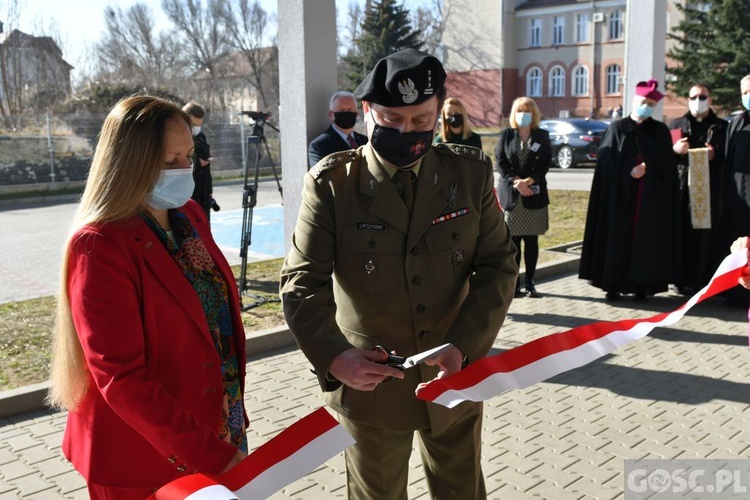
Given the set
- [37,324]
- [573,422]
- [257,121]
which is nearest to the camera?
[573,422]

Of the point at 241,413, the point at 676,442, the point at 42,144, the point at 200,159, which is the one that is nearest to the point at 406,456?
the point at 241,413

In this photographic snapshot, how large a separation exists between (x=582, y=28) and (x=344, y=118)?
54.0m

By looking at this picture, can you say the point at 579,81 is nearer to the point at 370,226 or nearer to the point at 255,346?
the point at 255,346

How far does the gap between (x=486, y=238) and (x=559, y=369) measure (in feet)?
1.99

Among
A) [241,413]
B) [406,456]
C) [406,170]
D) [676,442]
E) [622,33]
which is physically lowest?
[676,442]

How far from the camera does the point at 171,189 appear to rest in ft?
8.18

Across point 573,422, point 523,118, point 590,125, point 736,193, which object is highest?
point 590,125

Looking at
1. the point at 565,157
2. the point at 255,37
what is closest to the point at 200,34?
the point at 255,37

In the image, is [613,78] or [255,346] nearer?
[255,346]

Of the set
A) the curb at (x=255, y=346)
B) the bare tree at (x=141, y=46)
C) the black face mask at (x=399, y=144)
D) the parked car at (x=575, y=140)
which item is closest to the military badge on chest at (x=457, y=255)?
the black face mask at (x=399, y=144)

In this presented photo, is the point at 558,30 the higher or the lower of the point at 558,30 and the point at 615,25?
the higher

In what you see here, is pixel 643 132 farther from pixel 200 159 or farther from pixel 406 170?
pixel 406 170

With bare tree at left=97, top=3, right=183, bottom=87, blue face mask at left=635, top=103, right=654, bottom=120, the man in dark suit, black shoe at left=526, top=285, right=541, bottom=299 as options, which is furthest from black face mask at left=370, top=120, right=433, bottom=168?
bare tree at left=97, top=3, right=183, bottom=87

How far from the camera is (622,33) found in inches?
2079
